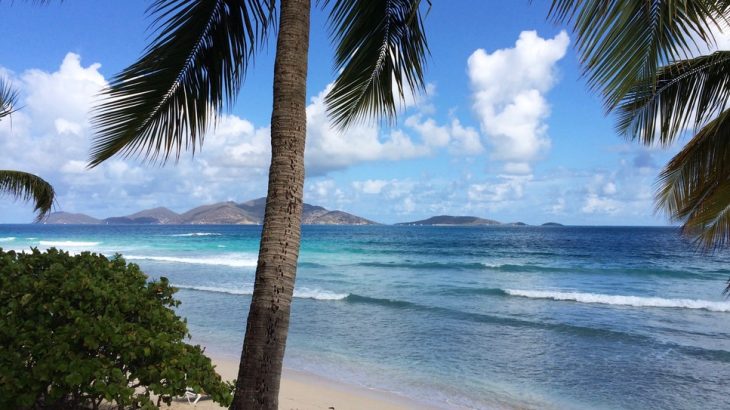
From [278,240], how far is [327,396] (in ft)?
17.7

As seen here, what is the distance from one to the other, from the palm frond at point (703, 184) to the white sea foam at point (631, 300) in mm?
13086

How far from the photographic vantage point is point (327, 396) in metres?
7.51

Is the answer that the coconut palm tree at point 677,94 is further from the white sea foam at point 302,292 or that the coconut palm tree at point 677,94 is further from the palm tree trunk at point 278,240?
the white sea foam at point 302,292

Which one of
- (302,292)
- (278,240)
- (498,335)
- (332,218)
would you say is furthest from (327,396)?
(332,218)

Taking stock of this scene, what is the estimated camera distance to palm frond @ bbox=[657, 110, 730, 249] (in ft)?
17.3

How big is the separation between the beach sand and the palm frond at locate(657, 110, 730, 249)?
4.25m

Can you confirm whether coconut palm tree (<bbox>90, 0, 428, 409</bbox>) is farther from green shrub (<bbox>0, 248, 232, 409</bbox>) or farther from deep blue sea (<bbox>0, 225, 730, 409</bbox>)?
deep blue sea (<bbox>0, 225, 730, 409</bbox>)

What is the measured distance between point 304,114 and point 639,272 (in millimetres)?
33802

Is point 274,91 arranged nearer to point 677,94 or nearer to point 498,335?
point 677,94

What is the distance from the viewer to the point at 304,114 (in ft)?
9.82

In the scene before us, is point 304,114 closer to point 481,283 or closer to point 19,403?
point 19,403

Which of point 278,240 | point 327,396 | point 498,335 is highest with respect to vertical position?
point 278,240

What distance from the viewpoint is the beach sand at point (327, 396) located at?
702 centimetres

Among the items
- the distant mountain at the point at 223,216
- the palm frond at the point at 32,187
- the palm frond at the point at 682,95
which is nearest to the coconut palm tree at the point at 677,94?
the palm frond at the point at 682,95
